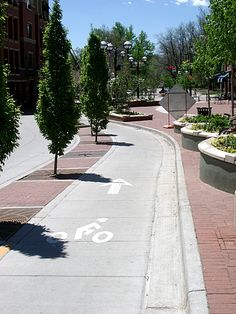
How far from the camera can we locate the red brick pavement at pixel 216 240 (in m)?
4.91

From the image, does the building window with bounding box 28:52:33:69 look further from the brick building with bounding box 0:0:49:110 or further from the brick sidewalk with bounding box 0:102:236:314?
the brick sidewalk with bounding box 0:102:236:314

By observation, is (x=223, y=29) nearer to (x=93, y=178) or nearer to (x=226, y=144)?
(x=226, y=144)

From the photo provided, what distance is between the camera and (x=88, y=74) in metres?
24.1

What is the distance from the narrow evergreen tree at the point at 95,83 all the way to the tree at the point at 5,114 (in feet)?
50.7

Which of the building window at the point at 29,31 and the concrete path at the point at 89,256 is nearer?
the concrete path at the point at 89,256

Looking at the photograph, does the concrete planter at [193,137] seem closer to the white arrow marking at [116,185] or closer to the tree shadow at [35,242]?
the white arrow marking at [116,185]

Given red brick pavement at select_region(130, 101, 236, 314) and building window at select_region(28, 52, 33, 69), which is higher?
building window at select_region(28, 52, 33, 69)

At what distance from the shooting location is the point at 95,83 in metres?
23.9

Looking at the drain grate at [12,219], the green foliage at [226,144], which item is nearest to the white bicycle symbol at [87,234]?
the drain grate at [12,219]

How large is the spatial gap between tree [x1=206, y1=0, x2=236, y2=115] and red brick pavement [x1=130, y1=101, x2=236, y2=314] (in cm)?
428

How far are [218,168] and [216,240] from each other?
3.67 metres

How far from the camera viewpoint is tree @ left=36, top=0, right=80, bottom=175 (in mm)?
14258

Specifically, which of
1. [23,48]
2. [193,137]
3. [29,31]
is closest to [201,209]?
[193,137]

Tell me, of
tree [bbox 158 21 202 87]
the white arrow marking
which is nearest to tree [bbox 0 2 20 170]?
the white arrow marking
